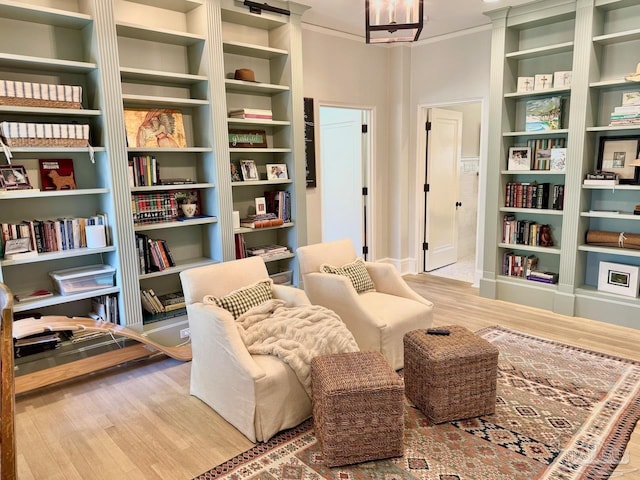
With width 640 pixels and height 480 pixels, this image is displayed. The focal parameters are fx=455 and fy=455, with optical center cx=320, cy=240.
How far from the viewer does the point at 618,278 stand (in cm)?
397

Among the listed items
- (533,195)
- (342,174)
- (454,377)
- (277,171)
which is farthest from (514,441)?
(342,174)

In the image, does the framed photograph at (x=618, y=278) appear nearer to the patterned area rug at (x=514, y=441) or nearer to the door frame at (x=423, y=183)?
the patterned area rug at (x=514, y=441)

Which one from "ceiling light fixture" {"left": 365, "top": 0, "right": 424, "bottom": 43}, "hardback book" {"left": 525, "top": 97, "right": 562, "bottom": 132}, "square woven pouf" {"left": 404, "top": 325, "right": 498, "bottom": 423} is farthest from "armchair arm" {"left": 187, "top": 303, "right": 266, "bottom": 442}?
"hardback book" {"left": 525, "top": 97, "right": 562, "bottom": 132}

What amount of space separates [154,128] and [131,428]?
2.17 m

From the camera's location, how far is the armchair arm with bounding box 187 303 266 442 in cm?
234

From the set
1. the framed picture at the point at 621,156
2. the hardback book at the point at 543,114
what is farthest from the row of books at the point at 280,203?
the framed picture at the point at 621,156

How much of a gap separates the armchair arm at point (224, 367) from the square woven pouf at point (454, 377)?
880 mm

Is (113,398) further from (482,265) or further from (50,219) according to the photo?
(482,265)

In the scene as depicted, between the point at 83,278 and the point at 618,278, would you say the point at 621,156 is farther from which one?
the point at 83,278

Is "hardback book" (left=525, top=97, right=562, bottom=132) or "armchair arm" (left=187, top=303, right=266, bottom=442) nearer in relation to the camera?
"armchair arm" (left=187, top=303, right=266, bottom=442)

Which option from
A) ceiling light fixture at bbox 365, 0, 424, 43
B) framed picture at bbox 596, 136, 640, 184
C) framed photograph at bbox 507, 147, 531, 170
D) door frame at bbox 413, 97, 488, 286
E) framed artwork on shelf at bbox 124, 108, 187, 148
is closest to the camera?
ceiling light fixture at bbox 365, 0, 424, 43

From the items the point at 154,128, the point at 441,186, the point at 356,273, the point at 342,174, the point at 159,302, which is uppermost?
the point at 154,128

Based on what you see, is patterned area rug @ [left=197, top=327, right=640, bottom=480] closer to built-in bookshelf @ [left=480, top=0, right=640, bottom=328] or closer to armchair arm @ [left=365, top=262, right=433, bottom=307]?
armchair arm @ [left=365, top=262, right=433, bottom=307]

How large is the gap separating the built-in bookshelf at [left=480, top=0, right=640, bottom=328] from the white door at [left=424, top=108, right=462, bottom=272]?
1.13 meters
